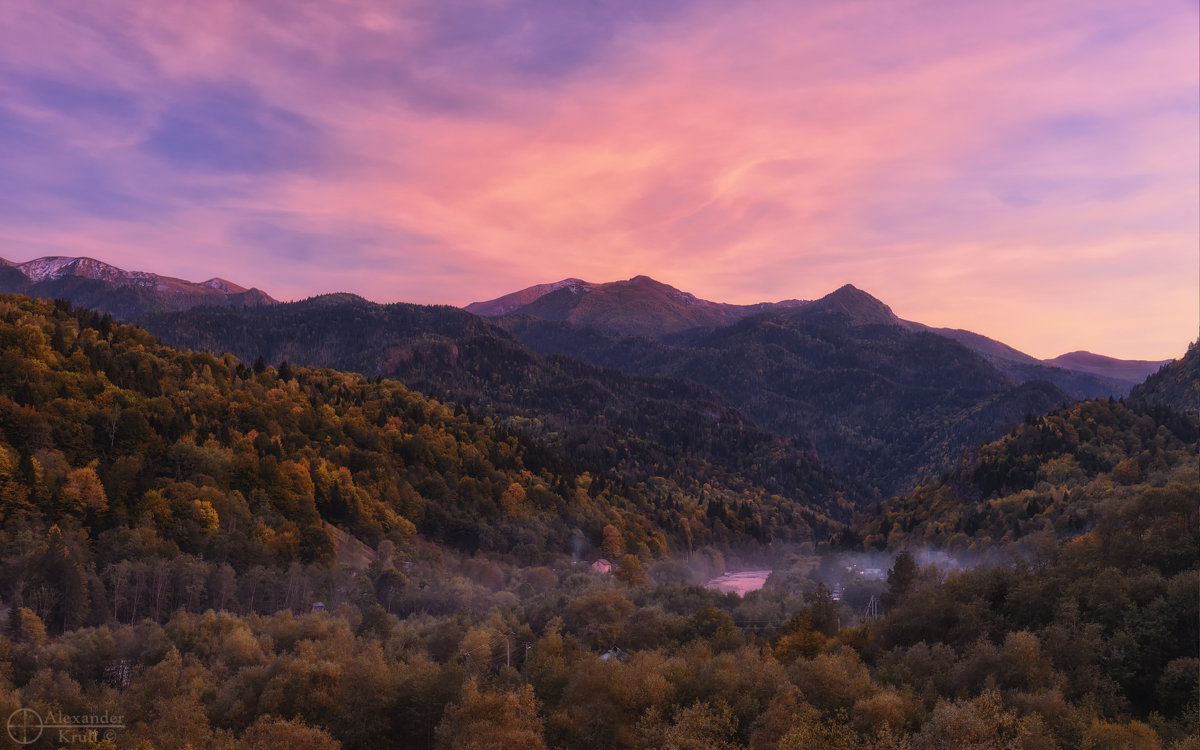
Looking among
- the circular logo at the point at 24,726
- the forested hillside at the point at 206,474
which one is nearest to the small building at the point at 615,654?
the circular logo at the point at 24,726

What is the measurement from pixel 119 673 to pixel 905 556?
321ft

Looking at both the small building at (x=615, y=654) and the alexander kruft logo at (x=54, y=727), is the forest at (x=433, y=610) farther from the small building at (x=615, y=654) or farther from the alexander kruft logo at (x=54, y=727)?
the alexander kruft logo at (x=54, y=727)

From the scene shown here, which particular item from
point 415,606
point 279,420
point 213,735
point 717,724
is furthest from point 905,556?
point 279,420

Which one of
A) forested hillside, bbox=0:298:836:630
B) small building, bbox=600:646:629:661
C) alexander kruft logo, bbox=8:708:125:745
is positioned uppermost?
forested hillside, bbox=0:298:836:630

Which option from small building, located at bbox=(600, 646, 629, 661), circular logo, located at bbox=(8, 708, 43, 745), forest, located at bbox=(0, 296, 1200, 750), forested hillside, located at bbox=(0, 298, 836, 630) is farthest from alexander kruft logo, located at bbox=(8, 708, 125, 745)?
small building, located at bbox=(600, 646, 629, 661)

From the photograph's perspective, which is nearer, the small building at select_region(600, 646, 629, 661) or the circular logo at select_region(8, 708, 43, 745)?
the circular logo at select_region(8, 708, 43, 745)

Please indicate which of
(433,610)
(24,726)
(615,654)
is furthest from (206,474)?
(615,654)

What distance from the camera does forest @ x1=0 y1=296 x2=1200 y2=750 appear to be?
58.9 m

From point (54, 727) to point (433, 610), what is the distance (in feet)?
194

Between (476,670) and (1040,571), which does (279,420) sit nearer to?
(476,670)

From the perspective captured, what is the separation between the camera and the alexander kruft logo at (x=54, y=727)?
52656 mm

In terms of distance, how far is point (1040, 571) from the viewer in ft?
291

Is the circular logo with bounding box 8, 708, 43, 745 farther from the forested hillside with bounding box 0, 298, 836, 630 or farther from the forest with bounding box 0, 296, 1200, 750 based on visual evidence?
the forested hillside with bounding box 0, 298, 836, 630

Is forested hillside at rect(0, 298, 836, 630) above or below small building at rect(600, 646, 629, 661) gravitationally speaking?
above
